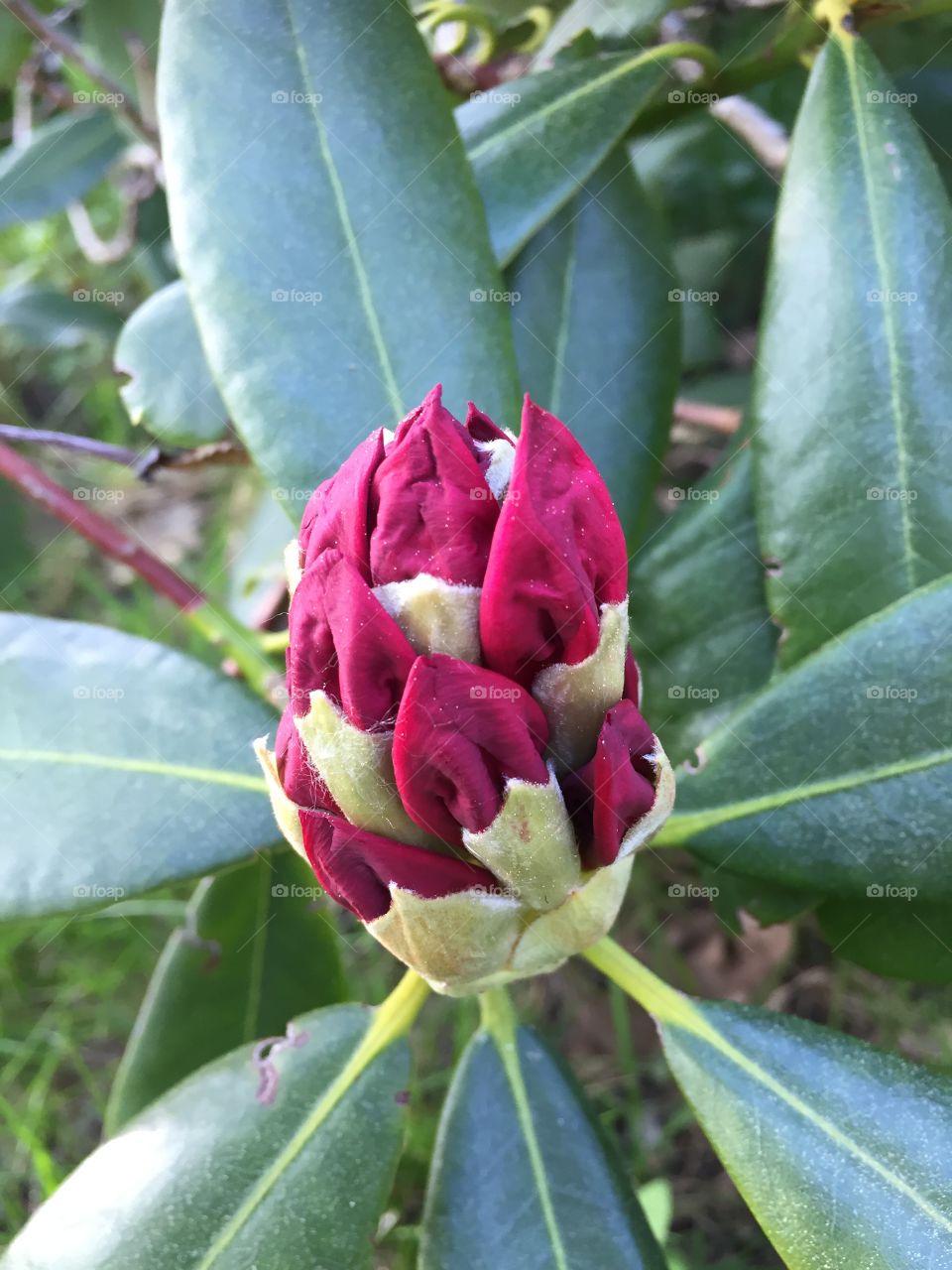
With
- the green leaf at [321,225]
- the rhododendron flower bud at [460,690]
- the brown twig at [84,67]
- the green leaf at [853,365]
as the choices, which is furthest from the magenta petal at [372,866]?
the brown twig at [84,67]

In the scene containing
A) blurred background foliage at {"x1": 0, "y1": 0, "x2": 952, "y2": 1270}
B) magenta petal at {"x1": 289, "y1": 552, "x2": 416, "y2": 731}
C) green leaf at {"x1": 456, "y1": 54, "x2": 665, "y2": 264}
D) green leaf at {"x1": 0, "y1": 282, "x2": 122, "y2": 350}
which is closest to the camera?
magenta petal at {"x1": 289, "y1": 552, "x2": 416, "y2": 731}

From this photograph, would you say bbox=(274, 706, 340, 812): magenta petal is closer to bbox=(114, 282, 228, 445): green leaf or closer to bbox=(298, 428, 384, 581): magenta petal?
bbox=(298, 428, 384, 581): magenta petal

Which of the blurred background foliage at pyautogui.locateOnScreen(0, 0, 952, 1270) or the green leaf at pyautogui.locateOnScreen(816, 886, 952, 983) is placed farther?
the blurred background foliage at pyautogui.locateOnScreen(0, 0, 952, 1270)

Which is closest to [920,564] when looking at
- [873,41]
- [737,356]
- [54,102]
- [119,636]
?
[119,636]

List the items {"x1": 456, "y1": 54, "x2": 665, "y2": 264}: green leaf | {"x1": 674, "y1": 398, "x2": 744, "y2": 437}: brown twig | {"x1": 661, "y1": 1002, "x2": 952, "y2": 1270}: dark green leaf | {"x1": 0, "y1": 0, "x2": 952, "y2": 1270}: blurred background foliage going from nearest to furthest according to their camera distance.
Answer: {"x1": 661, "y1": 1002, "x2": 952, "y2": 1270}: dark green leaf, {"x1": 456, "y1": 54, "x2": 665, "y2": 264}: green leaf, {"x1": 0, "y1": 0, "x2": 952, "y2": 1270}: blurred background foliage, {"x1": 674, "y1": 398, "x2": 744, "y2": 437}: brown twig

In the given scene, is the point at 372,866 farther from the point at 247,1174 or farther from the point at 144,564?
the point at 144,564

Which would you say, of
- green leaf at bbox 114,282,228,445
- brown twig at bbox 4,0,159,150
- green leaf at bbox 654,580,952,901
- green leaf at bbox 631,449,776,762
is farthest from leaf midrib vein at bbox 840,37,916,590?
brown twig at bbox 4,0,159,150
